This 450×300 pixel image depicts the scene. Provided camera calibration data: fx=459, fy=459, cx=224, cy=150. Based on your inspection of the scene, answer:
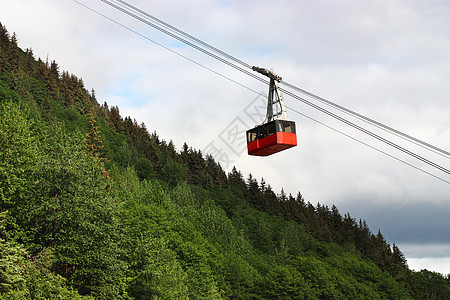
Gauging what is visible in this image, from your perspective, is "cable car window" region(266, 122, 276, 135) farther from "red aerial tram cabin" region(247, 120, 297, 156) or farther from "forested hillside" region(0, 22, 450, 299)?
"forested hillside" region(0, 22, 450, 299)

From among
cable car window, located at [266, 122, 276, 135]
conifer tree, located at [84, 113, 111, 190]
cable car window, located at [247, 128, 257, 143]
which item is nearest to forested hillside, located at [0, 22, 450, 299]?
conifer tree, located at [84, 113, 111, 190]

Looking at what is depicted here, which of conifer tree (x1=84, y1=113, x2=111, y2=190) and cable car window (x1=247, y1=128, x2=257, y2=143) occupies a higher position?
conifer tree (x1=84, y1=113, x2=111, y2=190)

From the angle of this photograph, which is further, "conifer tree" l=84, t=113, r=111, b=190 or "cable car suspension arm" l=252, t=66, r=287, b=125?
"conifer tree" l=84, t=113, r=111, b=190

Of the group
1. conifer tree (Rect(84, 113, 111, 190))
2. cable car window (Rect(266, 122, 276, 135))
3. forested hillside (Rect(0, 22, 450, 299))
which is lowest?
forested hillside (Rect(0, 22, 450, 299))

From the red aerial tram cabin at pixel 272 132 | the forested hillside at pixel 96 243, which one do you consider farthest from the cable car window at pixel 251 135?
the forested hillside at pixel 96 243

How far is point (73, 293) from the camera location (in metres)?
43.3

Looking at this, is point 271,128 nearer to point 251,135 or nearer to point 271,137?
point 271,137

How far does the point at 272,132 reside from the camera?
45031 millimetres

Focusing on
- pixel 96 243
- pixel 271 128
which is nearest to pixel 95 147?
pixel 96 243

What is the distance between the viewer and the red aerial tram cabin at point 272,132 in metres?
44.6

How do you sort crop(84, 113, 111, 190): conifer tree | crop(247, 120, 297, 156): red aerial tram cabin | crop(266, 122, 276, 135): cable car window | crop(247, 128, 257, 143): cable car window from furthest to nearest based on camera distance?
1. crop(84, 113, 111, 190): conifer tree
2. crop(247, 128, 257, 143): cable car window
3. crop(266, 122, 276, 135): cable car window
4. crop(247, 120, 297, 156): red aerial tram cabin

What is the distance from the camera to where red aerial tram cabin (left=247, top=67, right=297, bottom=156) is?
44562 mm

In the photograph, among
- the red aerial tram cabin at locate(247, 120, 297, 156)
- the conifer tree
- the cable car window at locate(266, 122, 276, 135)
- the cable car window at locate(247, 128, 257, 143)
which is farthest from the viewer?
the conifer tree

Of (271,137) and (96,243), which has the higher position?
(271,137)
